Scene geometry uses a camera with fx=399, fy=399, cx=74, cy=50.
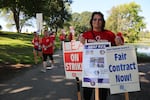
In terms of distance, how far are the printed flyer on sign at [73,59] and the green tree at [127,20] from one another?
108657mm

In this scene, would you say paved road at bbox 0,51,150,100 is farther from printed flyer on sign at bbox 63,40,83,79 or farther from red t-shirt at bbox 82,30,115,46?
red t-shirt at bbox 82,30,115,46

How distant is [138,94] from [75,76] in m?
3.65

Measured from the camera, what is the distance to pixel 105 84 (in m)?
6.71

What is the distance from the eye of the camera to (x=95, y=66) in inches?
266

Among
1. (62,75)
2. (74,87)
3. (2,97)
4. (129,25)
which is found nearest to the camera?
(2,97)

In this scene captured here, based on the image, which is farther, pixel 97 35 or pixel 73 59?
pixel 73 59

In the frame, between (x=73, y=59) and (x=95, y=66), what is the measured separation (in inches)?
48.7

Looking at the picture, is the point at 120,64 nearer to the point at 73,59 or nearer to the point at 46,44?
the point at 73,59

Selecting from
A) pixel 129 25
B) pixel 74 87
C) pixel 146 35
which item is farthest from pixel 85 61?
pixel 146 35

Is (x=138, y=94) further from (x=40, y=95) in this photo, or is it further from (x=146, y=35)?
(x=146, y=35)

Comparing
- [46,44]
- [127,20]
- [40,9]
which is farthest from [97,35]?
[127,20]

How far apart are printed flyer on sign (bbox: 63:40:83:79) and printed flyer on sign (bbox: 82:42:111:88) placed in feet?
2.79

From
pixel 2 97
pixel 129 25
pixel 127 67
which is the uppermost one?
pixel 129 25

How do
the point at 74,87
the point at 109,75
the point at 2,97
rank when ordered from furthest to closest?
the point at 74,87 < the point at 2,97 < the point at 109,75
